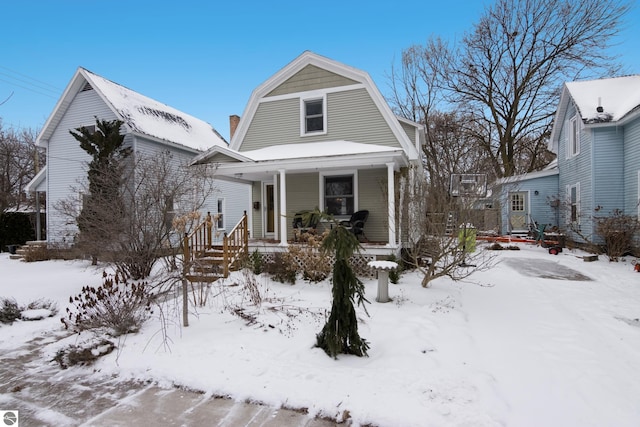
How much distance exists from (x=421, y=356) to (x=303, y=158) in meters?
6.28

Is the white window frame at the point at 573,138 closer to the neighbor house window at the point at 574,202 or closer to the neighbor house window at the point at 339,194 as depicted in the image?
the neighbor house window at the point at 574,202

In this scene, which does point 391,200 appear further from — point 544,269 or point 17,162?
point 17,162

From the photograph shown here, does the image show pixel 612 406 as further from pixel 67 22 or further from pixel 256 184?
pixel 67 22

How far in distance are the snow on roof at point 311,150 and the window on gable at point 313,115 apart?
58 centimetres

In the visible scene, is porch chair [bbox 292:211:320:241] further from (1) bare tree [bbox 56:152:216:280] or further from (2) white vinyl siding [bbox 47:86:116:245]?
(2) white vinyl siding [bbox 47:86:116:245]

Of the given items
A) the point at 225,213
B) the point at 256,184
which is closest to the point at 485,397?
the point at 256,184

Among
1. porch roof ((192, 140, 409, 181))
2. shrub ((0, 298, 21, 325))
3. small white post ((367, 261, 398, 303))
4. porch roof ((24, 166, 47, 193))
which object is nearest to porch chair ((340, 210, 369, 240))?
porch roof ((192, 140, 409, 181))

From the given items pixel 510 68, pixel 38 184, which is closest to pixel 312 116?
pixel 38 184

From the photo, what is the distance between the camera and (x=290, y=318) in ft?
16.9

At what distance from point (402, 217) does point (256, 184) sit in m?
6.19

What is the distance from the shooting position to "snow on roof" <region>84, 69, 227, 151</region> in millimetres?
13578

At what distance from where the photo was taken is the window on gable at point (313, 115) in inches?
446

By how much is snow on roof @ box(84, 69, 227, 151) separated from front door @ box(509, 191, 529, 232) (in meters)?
16.3

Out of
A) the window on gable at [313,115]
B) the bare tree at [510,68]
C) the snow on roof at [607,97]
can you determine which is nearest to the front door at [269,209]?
the window on gable at [313,115]
